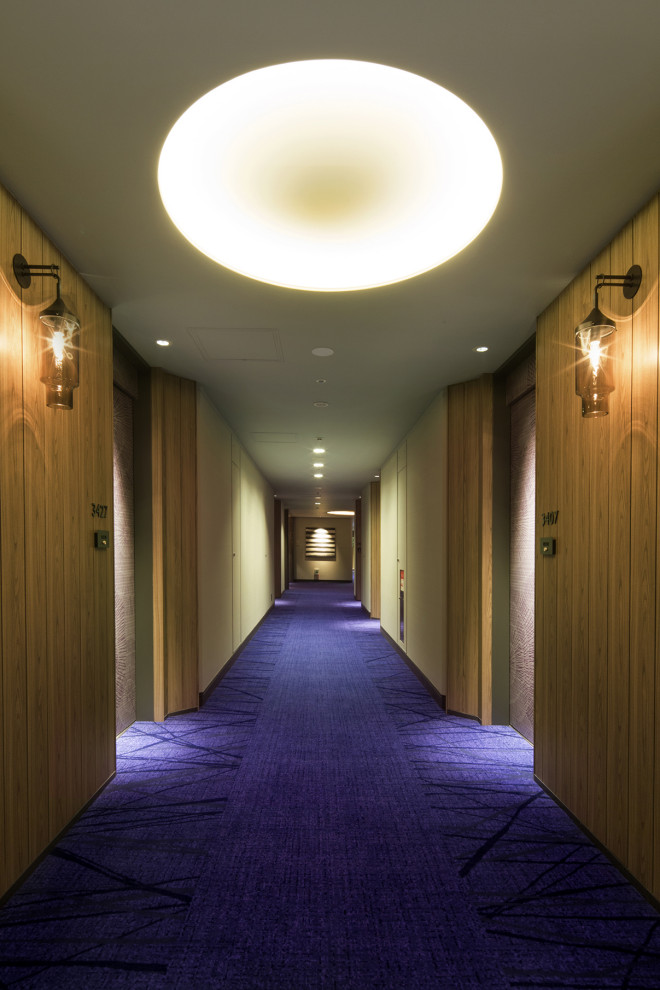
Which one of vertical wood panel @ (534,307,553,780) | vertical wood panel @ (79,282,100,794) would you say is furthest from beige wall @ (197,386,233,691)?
vertical wood panel @ (534,307,553,780)

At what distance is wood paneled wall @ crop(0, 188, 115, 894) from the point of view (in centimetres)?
239

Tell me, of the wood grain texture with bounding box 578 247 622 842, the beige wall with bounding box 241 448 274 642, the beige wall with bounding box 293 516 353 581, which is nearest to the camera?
the wood grain texture with bounding box 578 247 622 842

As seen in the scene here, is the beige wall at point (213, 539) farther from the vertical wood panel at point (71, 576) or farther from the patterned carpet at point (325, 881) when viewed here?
the vertical wood panel at point (71, 576)

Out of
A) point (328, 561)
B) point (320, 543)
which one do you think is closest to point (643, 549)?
point (320, 543)

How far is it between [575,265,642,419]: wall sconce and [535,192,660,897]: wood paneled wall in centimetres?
6

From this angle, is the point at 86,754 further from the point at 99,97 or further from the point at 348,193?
the point at 348,193

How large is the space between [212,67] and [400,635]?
22.9 ft

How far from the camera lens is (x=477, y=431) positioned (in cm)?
504

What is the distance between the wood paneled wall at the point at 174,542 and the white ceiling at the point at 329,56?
3.11 feet

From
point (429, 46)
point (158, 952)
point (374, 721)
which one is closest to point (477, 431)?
point (374, 721)

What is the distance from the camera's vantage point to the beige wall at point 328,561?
26.4 m

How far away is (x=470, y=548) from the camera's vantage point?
5.04 metres

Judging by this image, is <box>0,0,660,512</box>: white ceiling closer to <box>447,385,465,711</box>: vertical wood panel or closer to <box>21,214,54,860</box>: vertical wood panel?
<box>21,214,54,860</box>: vertical wood panel

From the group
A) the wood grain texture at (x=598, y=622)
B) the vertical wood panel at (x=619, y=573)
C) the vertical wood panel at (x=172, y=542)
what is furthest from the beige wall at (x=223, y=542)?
the vertical wood panel at (x=619, y=573)
